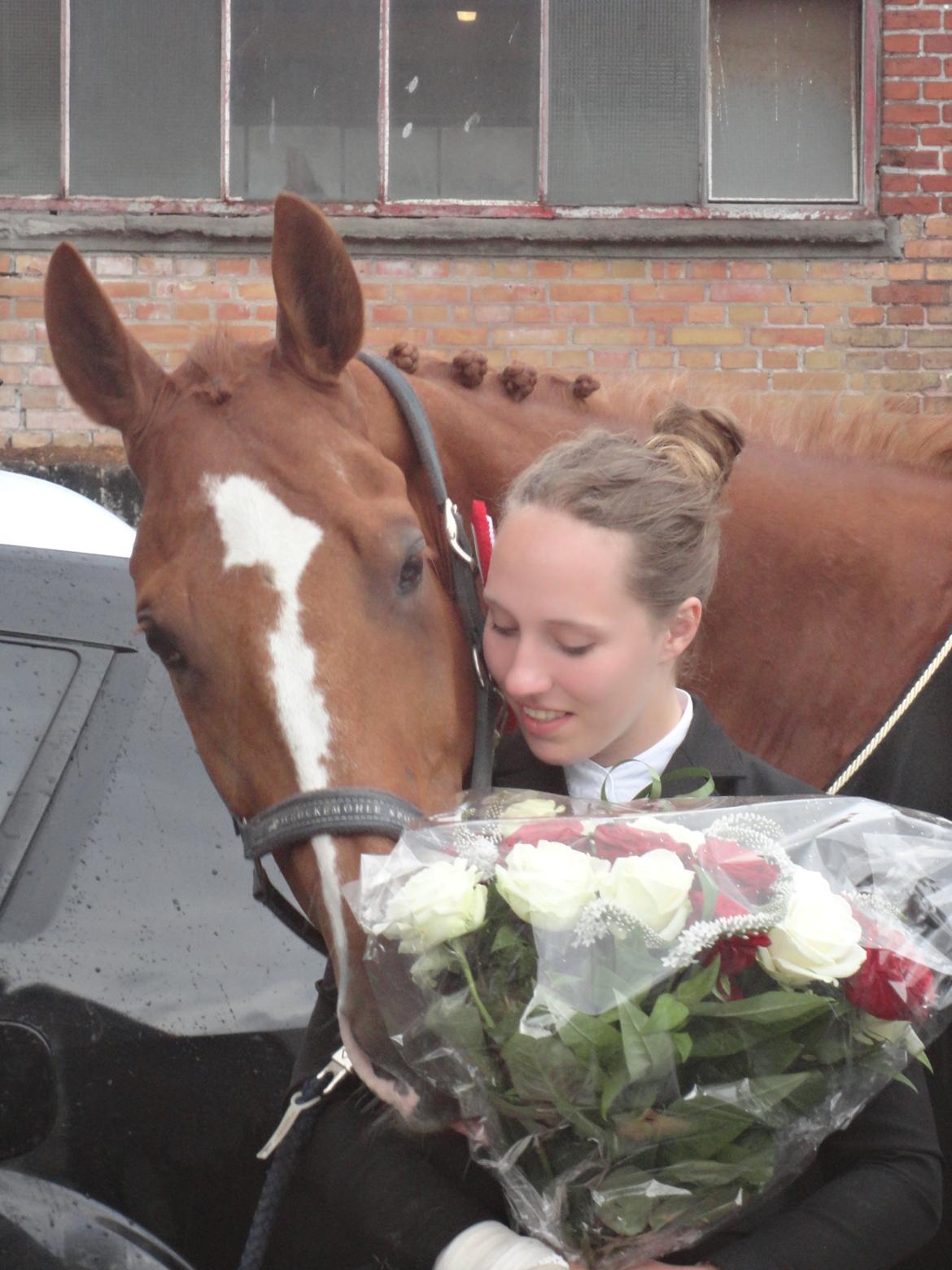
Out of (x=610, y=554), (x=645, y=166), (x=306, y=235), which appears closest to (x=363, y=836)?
(x=610, y=554)

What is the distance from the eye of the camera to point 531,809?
4.85ft

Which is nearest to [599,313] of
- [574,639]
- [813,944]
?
[574,639]

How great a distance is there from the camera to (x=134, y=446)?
2.13 meters

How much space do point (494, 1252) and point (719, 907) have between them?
0.44 meters

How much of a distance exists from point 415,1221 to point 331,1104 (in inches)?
9.5

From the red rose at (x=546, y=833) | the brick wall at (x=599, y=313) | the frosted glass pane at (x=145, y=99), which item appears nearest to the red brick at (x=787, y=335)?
the brick wall at (x=599, y=313)

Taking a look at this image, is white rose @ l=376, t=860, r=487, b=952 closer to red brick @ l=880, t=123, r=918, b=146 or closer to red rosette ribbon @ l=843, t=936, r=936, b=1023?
red rosette ribbon @ l=843, t=936, r=936, b=1023

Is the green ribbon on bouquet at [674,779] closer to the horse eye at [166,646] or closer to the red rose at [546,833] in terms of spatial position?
the red rose at [546,833]

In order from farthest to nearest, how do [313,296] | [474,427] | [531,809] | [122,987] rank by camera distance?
[474,427] → [313,296] → [122,987] → [531,809]

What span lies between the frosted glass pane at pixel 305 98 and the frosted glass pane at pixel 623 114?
2.73 feet

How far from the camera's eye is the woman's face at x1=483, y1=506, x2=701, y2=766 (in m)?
1.65

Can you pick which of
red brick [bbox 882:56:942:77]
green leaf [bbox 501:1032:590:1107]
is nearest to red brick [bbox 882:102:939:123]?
red brick [bbox 882:56:942:77]

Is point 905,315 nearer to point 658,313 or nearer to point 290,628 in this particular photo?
point 658,313

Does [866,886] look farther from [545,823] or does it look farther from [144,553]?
[144,553]
